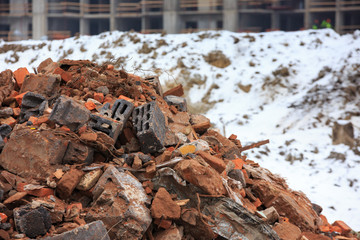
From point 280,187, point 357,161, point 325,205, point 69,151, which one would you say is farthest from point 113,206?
point 357,161

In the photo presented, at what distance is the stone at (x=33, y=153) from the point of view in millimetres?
3781

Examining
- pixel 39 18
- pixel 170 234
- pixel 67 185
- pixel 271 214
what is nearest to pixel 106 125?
pixel 67 185

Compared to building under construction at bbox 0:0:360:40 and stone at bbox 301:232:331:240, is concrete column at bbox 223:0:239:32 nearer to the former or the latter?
building under construction at bbox 0:0:360:40

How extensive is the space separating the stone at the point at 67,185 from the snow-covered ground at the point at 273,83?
489cm

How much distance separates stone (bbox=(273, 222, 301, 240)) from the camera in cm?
401

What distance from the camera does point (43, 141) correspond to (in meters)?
3.81

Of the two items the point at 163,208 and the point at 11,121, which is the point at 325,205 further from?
the point at 11,121

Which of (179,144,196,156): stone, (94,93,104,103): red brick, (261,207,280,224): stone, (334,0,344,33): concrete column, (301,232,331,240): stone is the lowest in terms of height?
(301,232,331,240): stone

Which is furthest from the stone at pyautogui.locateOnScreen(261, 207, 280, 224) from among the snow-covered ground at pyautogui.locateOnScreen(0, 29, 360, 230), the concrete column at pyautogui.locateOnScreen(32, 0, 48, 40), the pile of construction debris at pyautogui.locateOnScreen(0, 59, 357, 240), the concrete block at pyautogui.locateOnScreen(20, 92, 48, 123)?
the concrete column at pyautogui.locateOnScreen(32, 0, 48, 40)

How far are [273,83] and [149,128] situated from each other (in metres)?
11.8

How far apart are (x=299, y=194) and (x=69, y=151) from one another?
3.06 m

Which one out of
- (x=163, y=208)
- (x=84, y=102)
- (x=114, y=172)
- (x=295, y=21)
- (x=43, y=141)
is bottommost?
(x=163, y=208)

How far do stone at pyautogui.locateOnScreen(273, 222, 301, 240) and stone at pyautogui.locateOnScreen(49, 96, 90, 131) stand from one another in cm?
218

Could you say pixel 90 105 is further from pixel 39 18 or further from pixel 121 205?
pixel 39 18
